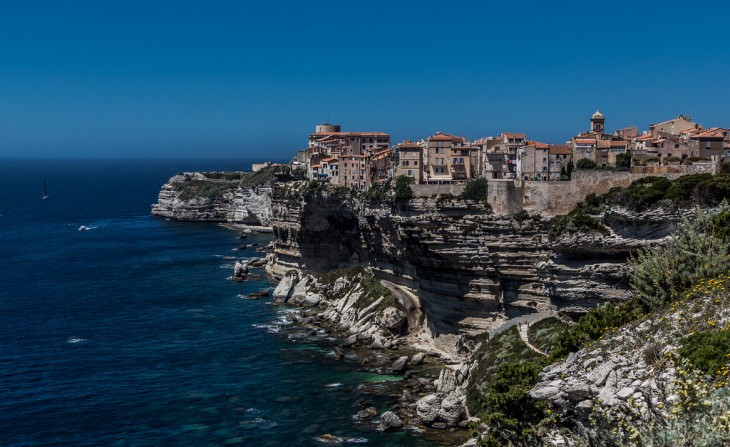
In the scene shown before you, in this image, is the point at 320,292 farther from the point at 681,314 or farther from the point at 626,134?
the point at 681,314

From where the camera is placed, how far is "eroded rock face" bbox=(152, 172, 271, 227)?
12419cm

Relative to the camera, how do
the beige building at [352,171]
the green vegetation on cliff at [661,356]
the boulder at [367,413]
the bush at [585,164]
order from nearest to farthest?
1. the green vegetation on cliff at [661,356]
2. the boulder at [367,413]
3. the bush at [585,164]
4. the beige building at [352,171]

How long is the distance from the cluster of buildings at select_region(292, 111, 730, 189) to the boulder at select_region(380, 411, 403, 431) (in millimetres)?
29176

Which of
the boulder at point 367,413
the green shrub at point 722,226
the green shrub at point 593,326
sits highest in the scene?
the green shrub at point 722,226

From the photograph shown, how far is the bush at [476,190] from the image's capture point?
5675 centimetres

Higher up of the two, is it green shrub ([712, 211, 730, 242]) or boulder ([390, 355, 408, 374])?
green shrub ([712, 211, 730, 242])

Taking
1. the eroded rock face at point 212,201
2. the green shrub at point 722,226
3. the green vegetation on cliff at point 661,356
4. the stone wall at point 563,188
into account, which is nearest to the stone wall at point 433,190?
the stone wall at point 563,188

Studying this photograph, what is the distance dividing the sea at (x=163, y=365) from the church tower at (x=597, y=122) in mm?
37105

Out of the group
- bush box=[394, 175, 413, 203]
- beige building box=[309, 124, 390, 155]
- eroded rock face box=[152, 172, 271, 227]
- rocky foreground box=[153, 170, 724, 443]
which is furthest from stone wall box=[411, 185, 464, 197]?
eroded rock face box=[152, 172, 271, 227]

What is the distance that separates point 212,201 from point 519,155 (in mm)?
80551

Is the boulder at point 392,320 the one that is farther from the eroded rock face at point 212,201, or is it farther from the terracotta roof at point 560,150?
the eroded rock face at point 212,201

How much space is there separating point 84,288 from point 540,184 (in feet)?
155

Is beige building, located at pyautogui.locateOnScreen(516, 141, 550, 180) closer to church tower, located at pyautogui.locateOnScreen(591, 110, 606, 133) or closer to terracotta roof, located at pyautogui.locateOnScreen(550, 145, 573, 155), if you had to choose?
terracotta roof, located at pyautogui.locateOnScreen(550, 145, 573, 155)

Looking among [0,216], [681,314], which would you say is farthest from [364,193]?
[0,216]
